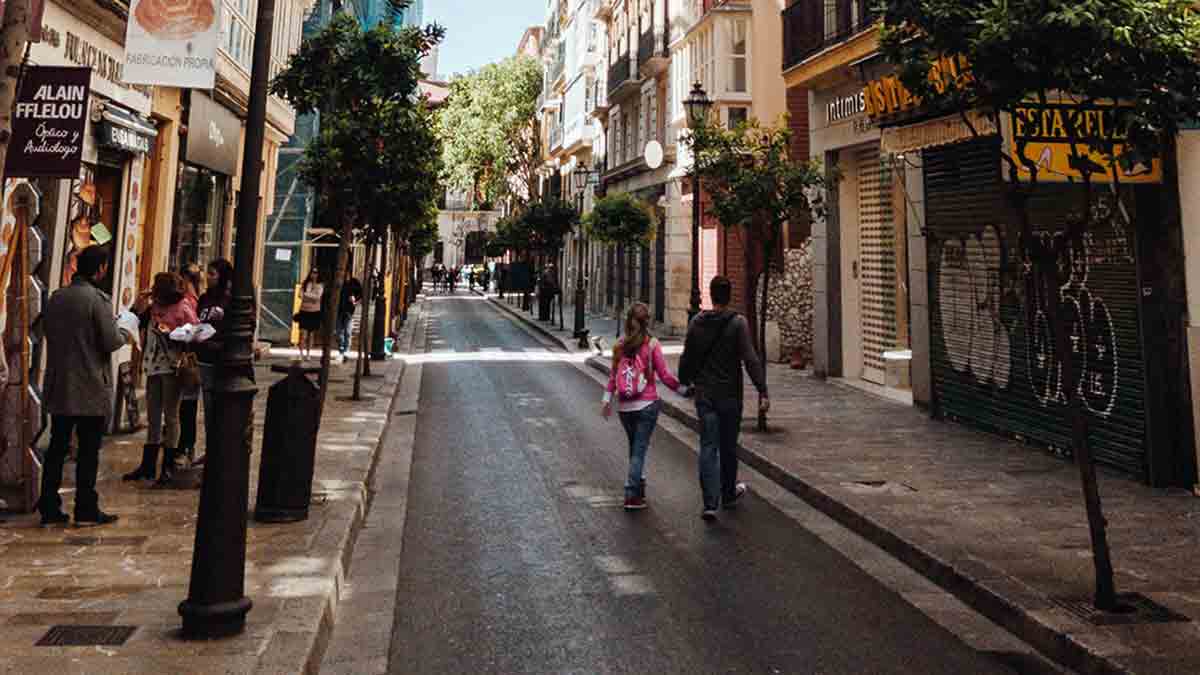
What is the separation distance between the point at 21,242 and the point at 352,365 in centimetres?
1285

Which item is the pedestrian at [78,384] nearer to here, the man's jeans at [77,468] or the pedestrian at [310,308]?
the man's jeans at [77,468]

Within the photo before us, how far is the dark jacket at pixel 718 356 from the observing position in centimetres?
788

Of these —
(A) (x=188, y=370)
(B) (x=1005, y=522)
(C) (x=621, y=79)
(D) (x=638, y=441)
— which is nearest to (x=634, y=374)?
(D) (x=638, y=441)

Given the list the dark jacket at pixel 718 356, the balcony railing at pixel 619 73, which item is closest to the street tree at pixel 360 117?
the dark jacket at pixel 718 356

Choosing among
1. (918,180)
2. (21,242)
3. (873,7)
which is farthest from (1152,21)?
(918,180)

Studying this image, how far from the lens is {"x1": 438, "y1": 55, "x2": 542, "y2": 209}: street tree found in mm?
57344

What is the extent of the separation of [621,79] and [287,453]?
108 ft

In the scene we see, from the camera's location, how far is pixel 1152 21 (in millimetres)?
5152

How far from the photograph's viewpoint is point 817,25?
54.7ft

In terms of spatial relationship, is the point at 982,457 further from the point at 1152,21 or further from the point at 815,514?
the point at 1152,21

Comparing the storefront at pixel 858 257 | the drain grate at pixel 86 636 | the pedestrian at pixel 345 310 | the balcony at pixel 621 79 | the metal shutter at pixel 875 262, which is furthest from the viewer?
the balcony at pixel 621 79

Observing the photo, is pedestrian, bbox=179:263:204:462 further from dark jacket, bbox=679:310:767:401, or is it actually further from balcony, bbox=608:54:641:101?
balcony, bbox=608:54:641:101

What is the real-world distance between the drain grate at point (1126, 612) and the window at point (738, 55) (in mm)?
23042

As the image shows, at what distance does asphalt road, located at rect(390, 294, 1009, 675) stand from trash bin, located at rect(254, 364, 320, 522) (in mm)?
893
